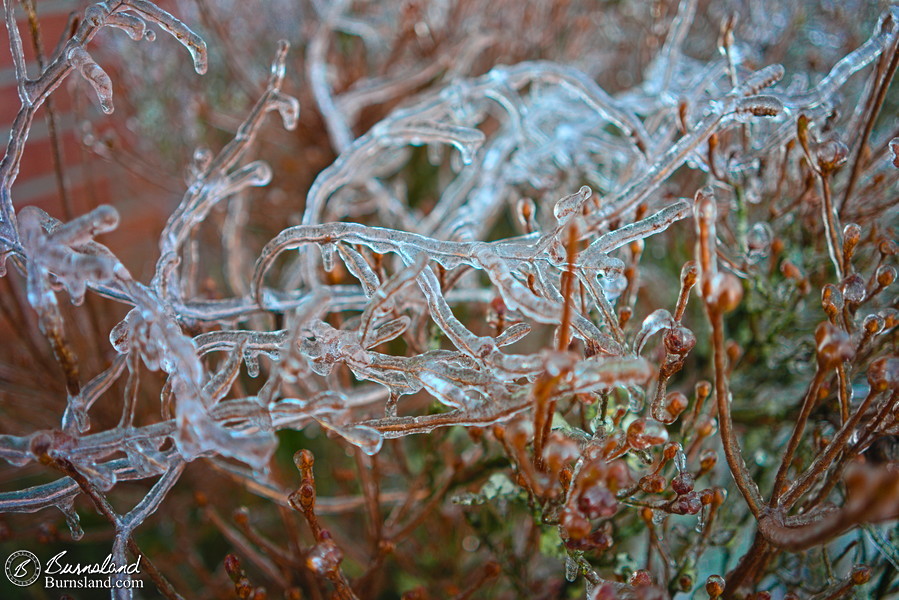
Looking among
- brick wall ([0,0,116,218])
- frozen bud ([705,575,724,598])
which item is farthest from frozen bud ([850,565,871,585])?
brick wall ([0,0,116,218])

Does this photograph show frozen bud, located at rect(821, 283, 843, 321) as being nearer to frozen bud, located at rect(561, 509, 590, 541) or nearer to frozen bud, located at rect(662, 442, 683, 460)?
frozen bud, located at rect(662, 442, 683, 460)

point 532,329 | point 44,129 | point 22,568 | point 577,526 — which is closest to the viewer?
point 577,526

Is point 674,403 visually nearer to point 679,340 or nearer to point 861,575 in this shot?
point 679,340

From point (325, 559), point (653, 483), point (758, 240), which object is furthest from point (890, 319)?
point (325, 559)

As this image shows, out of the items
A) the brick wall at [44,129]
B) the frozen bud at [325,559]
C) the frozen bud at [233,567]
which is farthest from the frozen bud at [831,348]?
the brick wall at [44,129]

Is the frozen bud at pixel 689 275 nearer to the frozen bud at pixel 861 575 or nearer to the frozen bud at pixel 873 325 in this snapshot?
the frozen bud at pixel 873 325

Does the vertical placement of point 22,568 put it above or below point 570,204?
below

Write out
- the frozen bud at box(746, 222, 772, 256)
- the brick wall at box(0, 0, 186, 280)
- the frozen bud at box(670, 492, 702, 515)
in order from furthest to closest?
the brick wall at box(0, 0, 186, 280), the frozen bud at box(746, 222, 772, 256), the frozen bud at box(670, 492, 702, 515)
